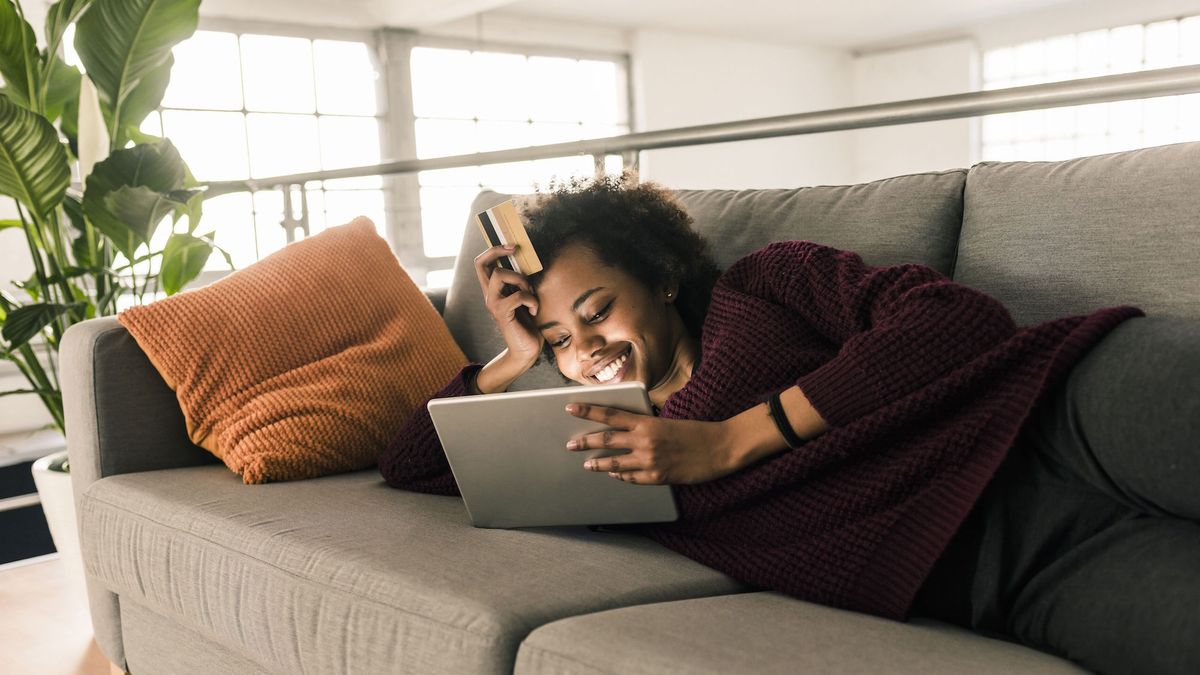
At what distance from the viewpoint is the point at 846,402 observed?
120 cm

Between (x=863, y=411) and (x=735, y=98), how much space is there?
8.37 meters

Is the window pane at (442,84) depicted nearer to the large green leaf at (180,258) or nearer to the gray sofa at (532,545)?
the large green leaf at (180,258)

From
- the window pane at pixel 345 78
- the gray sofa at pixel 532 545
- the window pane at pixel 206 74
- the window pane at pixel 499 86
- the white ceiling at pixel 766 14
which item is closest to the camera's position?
the gray sofa at pixel 532 545

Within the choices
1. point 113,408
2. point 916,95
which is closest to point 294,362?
point 113,408

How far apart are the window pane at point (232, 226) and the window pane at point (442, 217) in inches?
43.4

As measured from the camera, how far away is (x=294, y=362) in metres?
1.92

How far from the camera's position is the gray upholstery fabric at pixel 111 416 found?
188cm

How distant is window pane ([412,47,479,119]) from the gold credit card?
17.8 feet

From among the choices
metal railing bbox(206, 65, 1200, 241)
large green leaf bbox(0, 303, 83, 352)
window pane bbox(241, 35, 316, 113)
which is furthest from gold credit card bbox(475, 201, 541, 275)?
window pane bbox(241, 35, 316, 113)

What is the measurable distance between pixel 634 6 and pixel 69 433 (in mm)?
6301

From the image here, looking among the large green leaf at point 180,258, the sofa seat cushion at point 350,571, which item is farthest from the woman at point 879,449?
the large green leaf at point 180,258

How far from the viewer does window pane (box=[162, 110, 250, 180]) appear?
5.82m

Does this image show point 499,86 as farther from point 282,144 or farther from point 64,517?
point 64,517

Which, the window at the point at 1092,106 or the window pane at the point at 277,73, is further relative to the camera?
the window at the point at 1092,106
